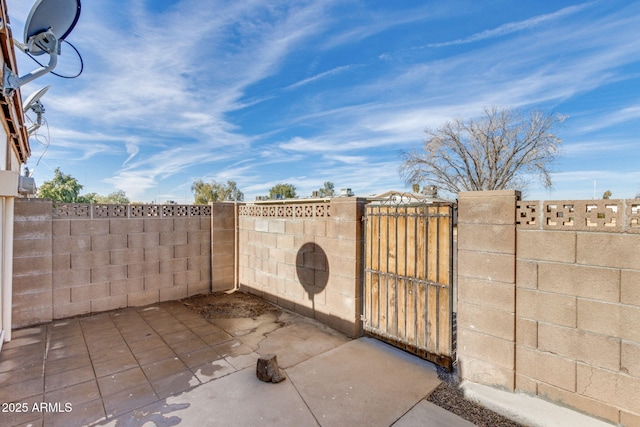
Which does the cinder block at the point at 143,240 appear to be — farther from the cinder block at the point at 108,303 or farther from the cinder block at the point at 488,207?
the cinder block at the point at 488,207

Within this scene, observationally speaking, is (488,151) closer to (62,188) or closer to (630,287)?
(630,287)

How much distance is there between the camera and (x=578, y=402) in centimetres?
205

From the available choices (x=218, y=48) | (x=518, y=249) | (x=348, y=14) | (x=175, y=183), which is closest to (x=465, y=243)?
(x=518, y=249)

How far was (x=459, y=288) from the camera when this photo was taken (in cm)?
268

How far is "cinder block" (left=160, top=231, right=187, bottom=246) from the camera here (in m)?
5.24

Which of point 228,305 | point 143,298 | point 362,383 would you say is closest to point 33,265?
point 143,298

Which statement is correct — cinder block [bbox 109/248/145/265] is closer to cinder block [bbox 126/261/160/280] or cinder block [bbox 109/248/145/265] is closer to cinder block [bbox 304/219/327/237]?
cinder block [bbox 126/261/160/280]

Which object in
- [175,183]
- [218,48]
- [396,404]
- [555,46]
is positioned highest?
[555,46]

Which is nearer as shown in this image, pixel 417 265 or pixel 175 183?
pixel 417 265

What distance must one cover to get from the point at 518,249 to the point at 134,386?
3.65m

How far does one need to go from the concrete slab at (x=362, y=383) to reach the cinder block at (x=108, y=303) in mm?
3707

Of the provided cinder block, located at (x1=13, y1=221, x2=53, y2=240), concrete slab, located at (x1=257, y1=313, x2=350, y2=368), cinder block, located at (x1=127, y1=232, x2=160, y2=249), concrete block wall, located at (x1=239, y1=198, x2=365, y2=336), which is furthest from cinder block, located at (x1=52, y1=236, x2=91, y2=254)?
concrete slab, located at (x1=257, y1=313, x2=350, y2=368)

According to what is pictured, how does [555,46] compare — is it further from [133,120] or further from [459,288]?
[133,120]

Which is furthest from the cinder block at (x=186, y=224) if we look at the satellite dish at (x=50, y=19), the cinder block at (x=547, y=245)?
the cinder block at (x=547, y=245)
